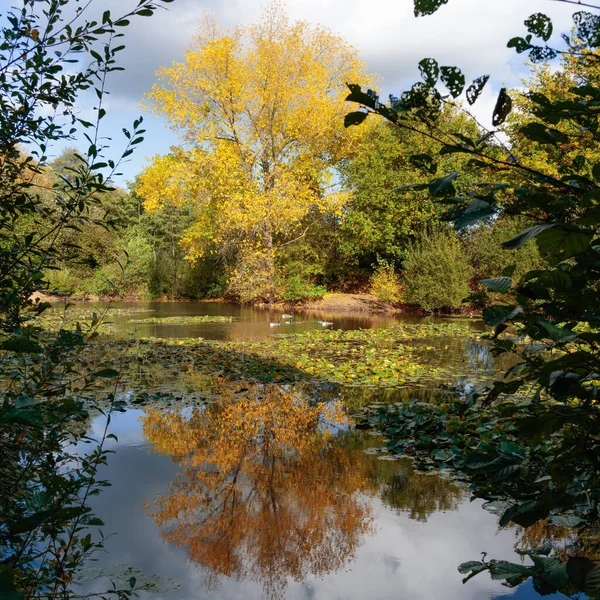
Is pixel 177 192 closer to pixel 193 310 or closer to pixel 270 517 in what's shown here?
pixel 193 310

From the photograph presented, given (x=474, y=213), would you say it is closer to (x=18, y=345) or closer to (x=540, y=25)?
(x=540, y=25)

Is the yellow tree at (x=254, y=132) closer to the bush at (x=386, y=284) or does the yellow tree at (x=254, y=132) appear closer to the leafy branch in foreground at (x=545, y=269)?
the bush at (x=386, y=284)

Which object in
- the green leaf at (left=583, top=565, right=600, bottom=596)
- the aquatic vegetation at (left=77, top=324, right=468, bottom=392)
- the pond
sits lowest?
the pond

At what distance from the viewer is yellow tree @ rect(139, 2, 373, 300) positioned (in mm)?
18578

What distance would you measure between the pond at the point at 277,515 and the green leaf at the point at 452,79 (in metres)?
2.35

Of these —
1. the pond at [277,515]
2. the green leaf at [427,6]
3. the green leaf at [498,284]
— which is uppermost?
the green leaf at [427,6]

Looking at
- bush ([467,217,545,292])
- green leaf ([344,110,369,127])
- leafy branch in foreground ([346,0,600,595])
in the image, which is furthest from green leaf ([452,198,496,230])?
bush ([467,217,545,292])

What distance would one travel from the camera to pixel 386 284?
20.7m

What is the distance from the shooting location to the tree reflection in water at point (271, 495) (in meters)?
2.86

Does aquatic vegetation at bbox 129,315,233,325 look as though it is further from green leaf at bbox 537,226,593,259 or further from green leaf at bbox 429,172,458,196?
green leaf at bbox 537,226,593,259

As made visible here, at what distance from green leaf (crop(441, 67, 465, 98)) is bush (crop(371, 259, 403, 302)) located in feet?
63.6

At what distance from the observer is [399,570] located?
277cm

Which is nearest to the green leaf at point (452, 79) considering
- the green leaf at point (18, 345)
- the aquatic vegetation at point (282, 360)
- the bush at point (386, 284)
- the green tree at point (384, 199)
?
the green leaf at point (18, 345)

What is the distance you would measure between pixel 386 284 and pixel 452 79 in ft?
65.4
